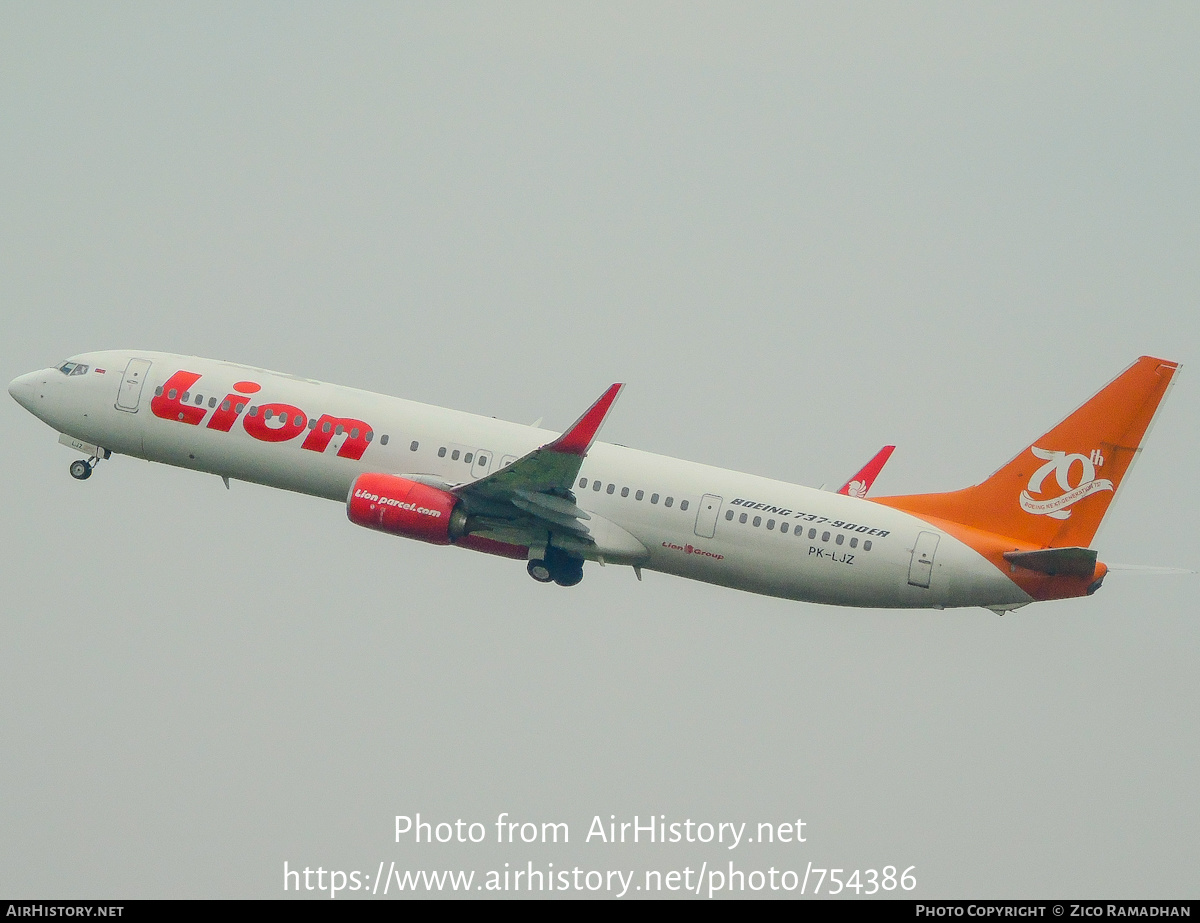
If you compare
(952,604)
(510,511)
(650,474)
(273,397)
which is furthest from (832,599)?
(273,397)

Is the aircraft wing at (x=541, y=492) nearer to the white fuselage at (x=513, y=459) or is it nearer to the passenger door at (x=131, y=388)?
the white fuselage at (x=513, y=459)

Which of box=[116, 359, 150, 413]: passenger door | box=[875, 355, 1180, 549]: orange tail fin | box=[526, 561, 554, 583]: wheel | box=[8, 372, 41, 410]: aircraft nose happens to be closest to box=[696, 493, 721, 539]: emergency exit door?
box=[526, 561, 554, 583]: wheel

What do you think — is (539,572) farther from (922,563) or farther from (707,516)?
(922,563)

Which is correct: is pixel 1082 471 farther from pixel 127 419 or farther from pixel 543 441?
pixel 127 419

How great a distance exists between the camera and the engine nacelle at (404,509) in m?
47.8

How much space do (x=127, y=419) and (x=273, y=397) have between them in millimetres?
5370

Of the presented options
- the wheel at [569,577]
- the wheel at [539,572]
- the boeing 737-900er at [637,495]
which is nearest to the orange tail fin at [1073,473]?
the boeing 737-900er at [637,495]

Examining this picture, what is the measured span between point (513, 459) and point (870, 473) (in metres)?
14.4

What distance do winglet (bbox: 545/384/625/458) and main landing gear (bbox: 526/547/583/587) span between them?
214 inches

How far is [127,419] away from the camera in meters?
52.6

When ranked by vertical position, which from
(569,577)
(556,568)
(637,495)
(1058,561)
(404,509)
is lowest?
(569,577)

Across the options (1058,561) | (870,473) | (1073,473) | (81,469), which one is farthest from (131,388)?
(1073,473)

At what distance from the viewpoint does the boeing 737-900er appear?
46938 mm

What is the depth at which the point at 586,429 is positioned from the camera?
148 feet
